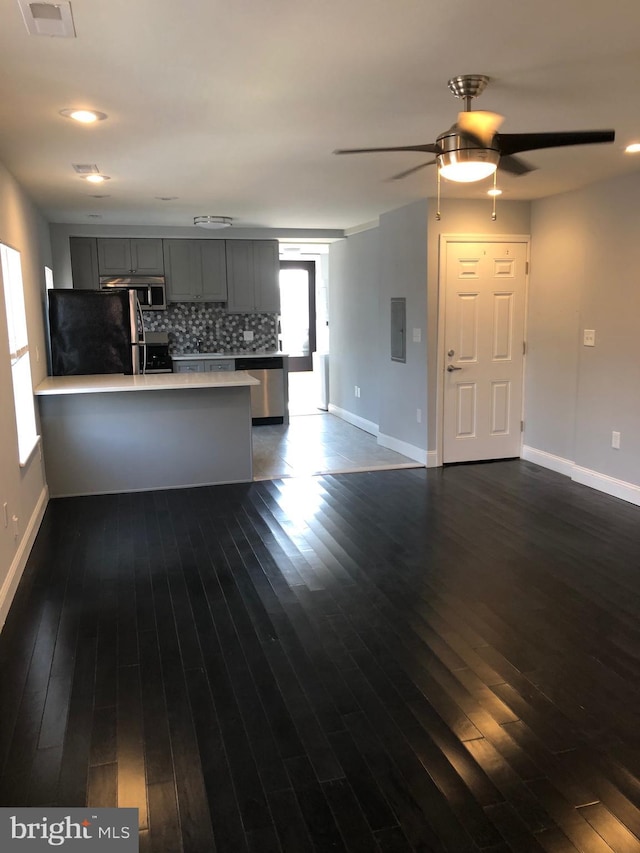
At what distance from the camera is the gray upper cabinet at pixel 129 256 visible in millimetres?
7301

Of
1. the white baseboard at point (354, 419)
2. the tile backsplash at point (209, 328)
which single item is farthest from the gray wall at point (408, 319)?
the tile backsplash at point (209, 328)

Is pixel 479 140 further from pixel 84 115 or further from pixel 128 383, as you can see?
pixel 128 383

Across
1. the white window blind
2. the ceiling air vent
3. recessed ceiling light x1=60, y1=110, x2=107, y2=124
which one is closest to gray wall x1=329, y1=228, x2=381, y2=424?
the white window blind

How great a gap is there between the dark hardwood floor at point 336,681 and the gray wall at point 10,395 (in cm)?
18

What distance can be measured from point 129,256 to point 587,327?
4.92m

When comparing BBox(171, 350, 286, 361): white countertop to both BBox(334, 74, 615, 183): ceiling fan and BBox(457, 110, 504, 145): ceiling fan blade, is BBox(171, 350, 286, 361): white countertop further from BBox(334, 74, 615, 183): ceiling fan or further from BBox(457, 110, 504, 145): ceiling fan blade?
BBox(457, 110, 504, 145): ceiling fan blade

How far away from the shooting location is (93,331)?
6.02 metres

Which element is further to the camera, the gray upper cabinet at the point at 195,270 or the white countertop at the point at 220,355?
the white countertop at the point at 220,355

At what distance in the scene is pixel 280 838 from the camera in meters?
1.82

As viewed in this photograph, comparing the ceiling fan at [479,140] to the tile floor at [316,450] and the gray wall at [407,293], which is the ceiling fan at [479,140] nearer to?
the gray wall at [407,293]

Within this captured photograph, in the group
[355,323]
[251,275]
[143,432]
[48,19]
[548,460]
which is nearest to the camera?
[48,19]

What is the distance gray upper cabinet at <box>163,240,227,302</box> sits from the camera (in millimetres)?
7574

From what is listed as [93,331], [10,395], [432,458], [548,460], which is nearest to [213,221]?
[93,331]

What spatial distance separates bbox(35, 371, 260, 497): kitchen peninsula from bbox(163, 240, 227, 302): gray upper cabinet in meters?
2.32
